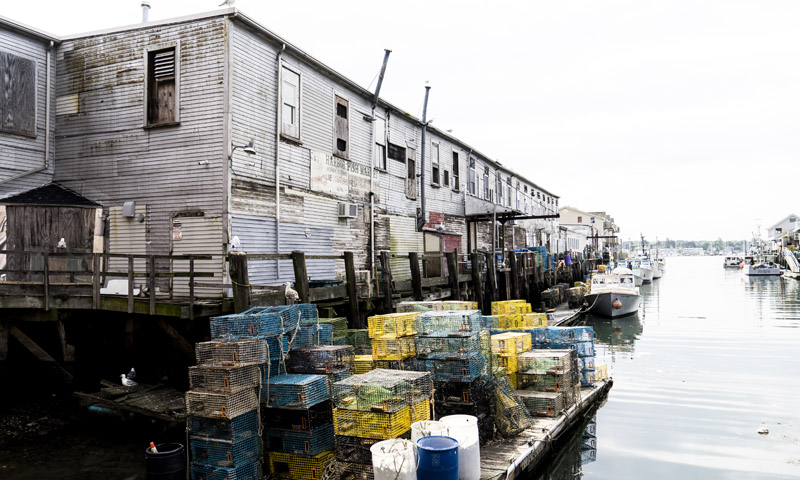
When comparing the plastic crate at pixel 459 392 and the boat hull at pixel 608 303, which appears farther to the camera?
the boat hull at pixel 608 303

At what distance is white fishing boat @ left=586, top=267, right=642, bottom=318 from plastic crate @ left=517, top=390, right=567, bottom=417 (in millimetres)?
21753

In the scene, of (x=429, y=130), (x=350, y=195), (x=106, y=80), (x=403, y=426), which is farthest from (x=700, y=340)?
(x=106, y=80)

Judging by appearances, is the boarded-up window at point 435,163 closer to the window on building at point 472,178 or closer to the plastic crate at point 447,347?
the window on building at point 472,178

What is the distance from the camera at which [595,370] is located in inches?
A: 568

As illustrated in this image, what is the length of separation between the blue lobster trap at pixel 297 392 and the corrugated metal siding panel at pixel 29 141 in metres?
10.6

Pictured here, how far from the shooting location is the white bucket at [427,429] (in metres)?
7.39

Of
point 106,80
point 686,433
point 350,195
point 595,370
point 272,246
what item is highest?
point 106,80

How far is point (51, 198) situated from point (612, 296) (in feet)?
89.7

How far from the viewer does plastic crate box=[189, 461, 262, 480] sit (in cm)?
764

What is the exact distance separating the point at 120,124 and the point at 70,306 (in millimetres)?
5746

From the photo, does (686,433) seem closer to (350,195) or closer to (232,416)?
(232,416)

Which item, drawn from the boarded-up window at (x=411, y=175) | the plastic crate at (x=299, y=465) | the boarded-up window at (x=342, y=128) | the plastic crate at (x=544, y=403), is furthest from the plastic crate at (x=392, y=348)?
the boarded-up window at (x=411, y=175)

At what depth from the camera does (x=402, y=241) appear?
2300 centimetres

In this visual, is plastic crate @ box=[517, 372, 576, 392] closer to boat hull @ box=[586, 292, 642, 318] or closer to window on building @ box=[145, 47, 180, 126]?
window on building @ box=[145, 47, 180, 126]
